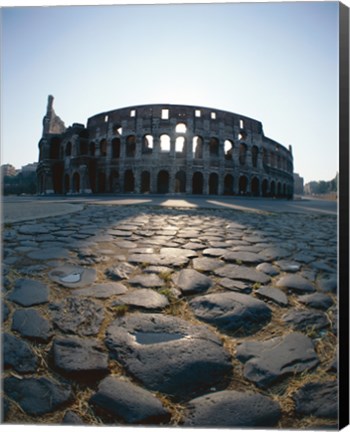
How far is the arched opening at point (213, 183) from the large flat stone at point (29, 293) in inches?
918

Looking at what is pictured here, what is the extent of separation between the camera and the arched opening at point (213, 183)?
24156mm

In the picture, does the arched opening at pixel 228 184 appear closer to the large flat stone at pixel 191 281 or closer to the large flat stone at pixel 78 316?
the large flat stone at pixel 191 281

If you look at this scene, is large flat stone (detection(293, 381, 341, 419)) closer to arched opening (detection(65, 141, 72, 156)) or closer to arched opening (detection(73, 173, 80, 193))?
arched opening (detection(73, 173, 80, 193))

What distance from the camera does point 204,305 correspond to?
1432 millimetres

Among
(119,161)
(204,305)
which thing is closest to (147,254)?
(204,305)

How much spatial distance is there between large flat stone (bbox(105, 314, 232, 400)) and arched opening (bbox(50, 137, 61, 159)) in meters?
30.8

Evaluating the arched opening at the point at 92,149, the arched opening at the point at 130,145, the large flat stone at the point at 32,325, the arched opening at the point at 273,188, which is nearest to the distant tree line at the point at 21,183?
the arched opening at the point at 92,149

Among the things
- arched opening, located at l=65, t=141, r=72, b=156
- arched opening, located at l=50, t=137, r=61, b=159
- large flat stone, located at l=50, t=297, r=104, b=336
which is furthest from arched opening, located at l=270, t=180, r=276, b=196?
large flat stone, located at l=50, t=297, r=104, b=336

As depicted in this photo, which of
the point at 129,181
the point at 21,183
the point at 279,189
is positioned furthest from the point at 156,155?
the point at 21,183

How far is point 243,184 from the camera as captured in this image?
26.8 meters

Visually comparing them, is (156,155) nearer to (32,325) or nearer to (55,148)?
(55,148)

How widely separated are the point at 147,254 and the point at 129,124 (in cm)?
2345

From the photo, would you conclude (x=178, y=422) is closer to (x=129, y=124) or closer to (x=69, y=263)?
(x=69, y=263)

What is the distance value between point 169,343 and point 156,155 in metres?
22.7
